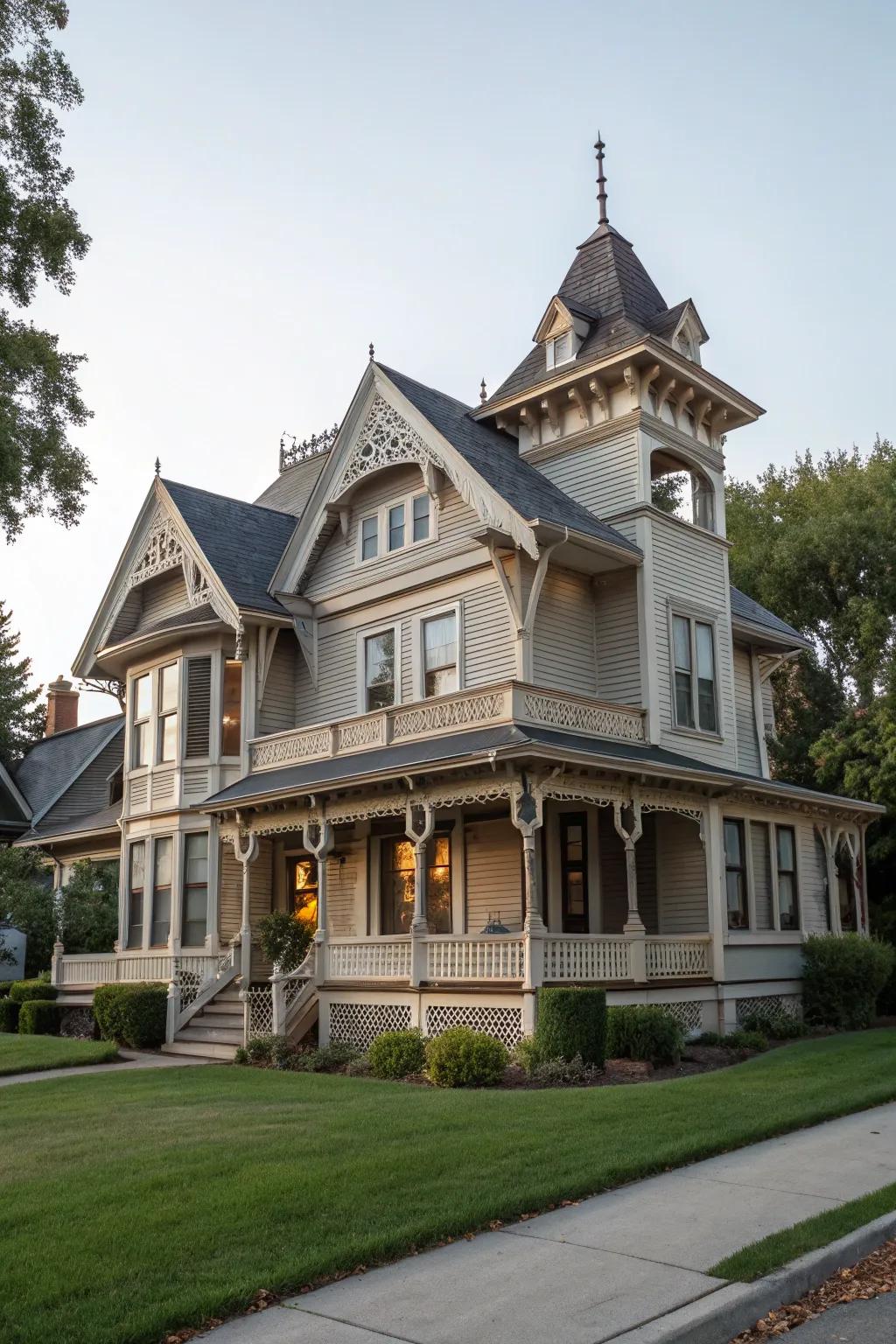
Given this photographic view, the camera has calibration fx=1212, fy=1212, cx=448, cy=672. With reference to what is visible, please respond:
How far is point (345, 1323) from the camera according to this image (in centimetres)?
619

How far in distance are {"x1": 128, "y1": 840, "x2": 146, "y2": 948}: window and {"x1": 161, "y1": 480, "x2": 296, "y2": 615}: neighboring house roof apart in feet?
19.3

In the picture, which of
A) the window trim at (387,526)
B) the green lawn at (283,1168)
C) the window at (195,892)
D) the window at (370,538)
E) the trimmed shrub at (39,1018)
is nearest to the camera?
the green lawn at (283,1168)

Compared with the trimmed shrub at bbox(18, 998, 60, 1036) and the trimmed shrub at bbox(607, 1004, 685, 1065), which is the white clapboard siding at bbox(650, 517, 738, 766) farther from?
the trimmed shrub at bbox(18, 998, 60, 1036)

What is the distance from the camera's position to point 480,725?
19047mm

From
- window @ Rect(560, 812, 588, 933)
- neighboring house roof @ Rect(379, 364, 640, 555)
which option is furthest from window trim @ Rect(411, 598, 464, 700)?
window @ Rect(560, 812, 588, 933)

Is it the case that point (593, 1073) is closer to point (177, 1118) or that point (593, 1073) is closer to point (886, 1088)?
point (886, 1088)

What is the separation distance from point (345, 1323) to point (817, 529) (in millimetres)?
34102

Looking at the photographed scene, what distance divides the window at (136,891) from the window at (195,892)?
1.56 metres

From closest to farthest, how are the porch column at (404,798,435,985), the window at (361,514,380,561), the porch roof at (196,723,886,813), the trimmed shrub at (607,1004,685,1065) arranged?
the trimmed shrub at (607,1004,685,1065), the porch roof at (196,723,886,813), the porch column at (404,798,435,985), the window at (361,514,380,561)

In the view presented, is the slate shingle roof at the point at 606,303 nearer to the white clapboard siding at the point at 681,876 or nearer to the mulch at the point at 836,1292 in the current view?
the white clapboard siding at the point at 681,876

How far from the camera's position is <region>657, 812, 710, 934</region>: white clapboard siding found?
20.8 meters

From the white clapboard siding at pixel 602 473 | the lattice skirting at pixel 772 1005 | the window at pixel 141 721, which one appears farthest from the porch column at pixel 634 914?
the window at pixel 141 721

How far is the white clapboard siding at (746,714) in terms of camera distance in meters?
25.9

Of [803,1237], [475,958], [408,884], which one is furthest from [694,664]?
[803,1237]
